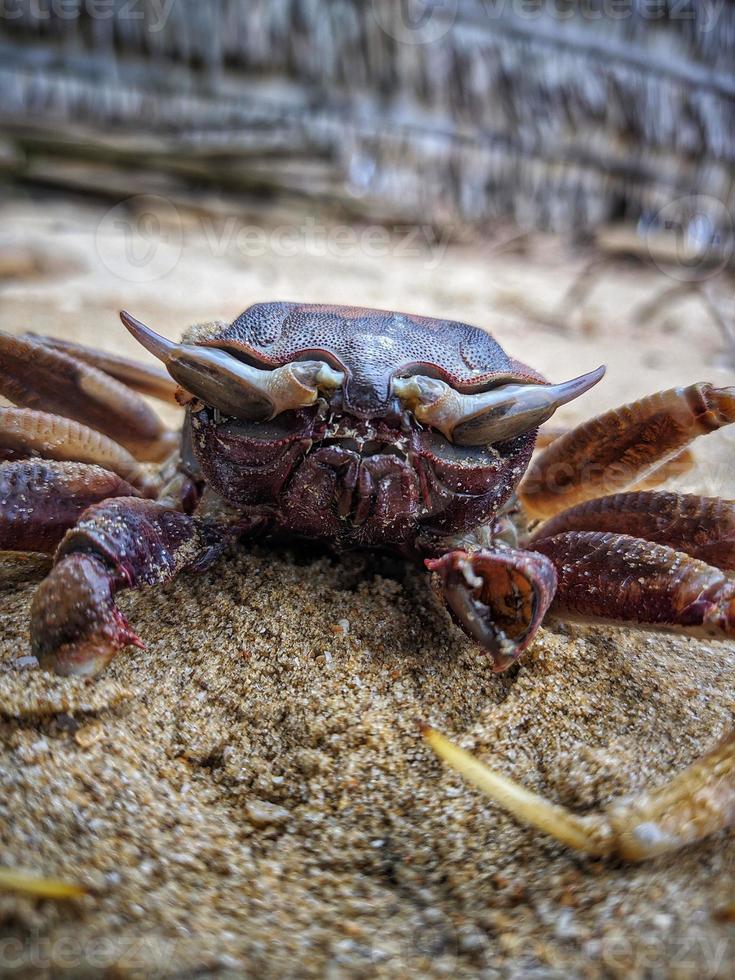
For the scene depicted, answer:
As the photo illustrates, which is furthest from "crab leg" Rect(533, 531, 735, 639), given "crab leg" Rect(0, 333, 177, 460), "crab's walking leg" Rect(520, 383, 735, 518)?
"crab leg" Rect(0, 333, 177, 460)

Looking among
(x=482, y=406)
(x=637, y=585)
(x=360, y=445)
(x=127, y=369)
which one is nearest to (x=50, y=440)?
(x=127, y=369)

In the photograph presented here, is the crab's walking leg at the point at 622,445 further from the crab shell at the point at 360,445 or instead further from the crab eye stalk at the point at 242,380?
the crab eye stalk at the point at 242,380

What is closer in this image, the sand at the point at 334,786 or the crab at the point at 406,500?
the sand at the point at 334,786

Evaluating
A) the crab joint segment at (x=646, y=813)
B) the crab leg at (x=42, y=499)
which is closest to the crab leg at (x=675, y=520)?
the crab joint segment at (x=646, y=813)

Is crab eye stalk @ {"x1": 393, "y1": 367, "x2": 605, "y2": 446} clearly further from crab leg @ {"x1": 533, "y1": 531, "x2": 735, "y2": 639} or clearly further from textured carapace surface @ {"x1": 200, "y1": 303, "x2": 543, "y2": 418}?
crab leg @ {"x1": 533, "y1": 531, "x2": 735, "y2": 639}

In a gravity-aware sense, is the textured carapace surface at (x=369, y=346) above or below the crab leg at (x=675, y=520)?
above
